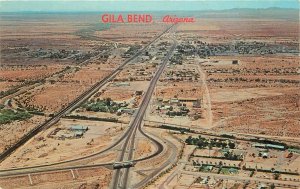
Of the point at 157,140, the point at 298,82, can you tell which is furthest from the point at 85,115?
the point at 298,82

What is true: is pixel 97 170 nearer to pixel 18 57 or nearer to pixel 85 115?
pixel 85 115

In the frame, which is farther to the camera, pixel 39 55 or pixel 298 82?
pixel 39 55

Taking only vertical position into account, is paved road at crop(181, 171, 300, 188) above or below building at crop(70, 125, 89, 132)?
below

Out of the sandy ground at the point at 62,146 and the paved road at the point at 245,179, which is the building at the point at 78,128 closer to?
the sandy ground at the point at 62,146

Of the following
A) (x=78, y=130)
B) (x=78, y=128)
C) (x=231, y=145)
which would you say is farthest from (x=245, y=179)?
(x=78, y=128)

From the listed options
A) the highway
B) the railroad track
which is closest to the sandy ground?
the railroad track

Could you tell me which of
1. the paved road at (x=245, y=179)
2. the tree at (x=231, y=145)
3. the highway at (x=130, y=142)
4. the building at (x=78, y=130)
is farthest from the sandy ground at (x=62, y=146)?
the tree at (x=231, y=145)

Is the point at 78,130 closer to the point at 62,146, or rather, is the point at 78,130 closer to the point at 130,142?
the point at 62,146

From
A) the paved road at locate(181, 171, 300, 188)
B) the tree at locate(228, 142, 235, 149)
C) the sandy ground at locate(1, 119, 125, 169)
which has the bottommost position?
the paved road at locate(181, 171, 300, 188)

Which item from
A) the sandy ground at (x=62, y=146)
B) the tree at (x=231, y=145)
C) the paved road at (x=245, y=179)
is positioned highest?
the tree at (x=231, y=145)

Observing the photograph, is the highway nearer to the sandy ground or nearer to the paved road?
the sandy ground

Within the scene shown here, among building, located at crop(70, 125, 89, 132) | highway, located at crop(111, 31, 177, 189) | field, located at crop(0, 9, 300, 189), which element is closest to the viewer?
highway, located at crop(111, 31, 177, 189)
